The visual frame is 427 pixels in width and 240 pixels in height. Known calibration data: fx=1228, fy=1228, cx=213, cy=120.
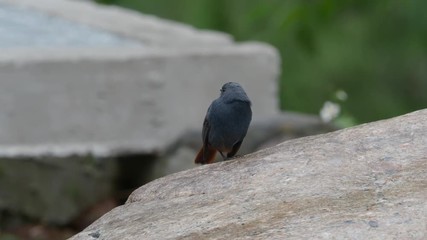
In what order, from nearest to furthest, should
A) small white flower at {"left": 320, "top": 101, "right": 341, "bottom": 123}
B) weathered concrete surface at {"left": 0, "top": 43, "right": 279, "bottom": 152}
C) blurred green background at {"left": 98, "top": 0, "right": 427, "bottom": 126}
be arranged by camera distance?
weathered concrete surface at {"left": 0, "top": 43, "right": 279, "bottom": 152} → small white flower at {"left": 320, "top": 101, "right": 341, "bottom": 123} → blurred green background at {"left": 98, "top": 0, "right": 427, "bottom": 126}

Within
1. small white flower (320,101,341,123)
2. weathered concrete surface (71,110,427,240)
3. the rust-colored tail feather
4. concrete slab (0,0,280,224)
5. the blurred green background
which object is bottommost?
weathered concrete surface (71,110,427,240)

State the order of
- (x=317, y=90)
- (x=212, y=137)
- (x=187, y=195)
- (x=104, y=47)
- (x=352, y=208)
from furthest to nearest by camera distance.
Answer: (x=317, y=90), (x=104, y=47), (x=212, y=137), (x=187, y=195), (x=352, y=208)

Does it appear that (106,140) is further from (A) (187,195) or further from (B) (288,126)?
(A) (187,195)

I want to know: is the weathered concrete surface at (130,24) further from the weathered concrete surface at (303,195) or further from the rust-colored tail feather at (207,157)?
the weathered concrete surface at (303,195)

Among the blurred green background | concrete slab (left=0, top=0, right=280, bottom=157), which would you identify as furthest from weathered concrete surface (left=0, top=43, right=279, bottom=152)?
the blurred green background

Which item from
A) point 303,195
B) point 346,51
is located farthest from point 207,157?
point 346,51

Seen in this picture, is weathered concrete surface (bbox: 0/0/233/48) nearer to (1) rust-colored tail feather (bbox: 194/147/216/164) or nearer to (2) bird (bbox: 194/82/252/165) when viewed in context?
(1) rust-colored tail feather (bbox: 194/147/216/164)

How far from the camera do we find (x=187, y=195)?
3.67m

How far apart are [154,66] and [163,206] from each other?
416cm

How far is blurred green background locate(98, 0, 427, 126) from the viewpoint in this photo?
8.87m

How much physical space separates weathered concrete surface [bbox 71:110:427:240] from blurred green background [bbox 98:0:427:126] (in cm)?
466

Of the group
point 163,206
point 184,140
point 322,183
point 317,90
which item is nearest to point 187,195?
point 163,206

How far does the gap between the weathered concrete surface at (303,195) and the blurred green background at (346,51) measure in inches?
183

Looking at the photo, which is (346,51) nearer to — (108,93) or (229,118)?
(108,93)
